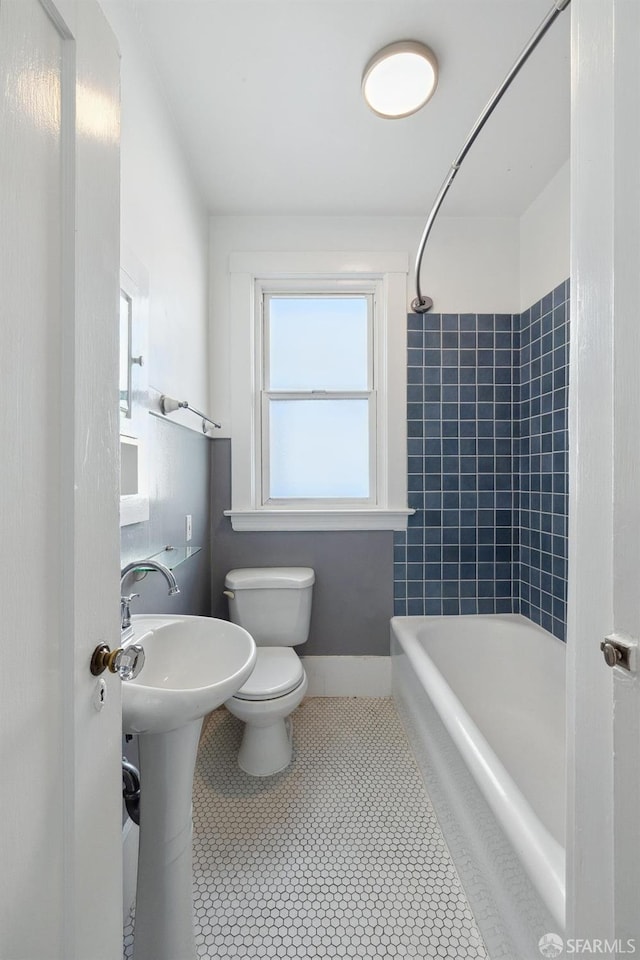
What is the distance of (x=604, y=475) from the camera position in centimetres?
52

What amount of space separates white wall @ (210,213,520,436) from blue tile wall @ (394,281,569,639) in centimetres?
12

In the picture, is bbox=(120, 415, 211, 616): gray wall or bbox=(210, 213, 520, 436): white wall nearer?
bbox=(120, 415, 211, 616): gray wall

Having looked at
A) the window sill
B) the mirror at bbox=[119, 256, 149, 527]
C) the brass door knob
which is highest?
the mirror at bbox=[119, 256, 149, 527]

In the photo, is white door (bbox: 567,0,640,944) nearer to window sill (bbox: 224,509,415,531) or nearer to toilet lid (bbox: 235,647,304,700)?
toilet lid (bbox: 235,647,304,700)

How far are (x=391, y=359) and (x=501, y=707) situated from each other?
1703mm

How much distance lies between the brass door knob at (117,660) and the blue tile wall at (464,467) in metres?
1.59

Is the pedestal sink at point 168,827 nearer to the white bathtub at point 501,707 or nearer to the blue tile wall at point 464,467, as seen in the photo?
the white bathtub at point 501,707

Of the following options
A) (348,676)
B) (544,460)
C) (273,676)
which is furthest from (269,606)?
(544,460)

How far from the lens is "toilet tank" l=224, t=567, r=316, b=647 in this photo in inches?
72.9

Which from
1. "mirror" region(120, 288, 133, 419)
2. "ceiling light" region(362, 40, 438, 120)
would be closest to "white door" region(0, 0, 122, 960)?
"mirror" region(120, 288, 133, 419)

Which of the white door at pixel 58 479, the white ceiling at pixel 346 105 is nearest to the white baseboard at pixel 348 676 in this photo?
the white door at pixel 58 479

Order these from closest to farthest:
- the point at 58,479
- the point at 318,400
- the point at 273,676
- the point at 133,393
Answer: the point at 58,479 < the point at 133,393 < the point at 273,676 < the point at 318,400

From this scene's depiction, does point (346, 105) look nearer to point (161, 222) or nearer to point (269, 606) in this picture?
point (161, 222)

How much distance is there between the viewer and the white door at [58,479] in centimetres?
43
